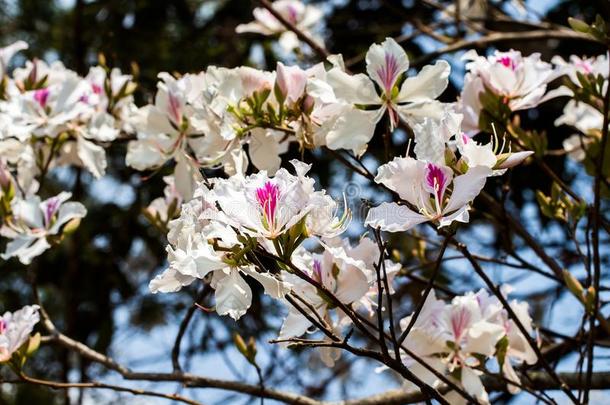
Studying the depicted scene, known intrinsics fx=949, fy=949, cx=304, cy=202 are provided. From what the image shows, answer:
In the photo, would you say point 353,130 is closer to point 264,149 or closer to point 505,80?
point 264,149

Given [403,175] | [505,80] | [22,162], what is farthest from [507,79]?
[22,162]

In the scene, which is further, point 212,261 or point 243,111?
point 243,111

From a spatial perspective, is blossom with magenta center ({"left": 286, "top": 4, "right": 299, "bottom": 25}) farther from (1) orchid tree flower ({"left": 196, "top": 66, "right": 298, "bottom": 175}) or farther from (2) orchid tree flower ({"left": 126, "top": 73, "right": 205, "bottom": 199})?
(1) orchid tree flower ({"left": 196, "top": 66, "right": 298, "bottom": 175})

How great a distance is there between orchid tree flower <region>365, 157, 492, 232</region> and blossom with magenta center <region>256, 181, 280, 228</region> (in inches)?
4.1

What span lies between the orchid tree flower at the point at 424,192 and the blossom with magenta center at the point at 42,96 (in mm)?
843

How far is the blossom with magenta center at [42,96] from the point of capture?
167 cm

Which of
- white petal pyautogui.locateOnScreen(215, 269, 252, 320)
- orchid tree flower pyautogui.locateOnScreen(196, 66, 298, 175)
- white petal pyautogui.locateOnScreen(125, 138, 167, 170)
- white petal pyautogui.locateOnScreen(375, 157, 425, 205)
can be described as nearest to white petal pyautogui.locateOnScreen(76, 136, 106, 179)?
white petal pyautogui.locateOnScreen(125, 138, 167, 170)

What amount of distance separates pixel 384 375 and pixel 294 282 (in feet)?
8.18

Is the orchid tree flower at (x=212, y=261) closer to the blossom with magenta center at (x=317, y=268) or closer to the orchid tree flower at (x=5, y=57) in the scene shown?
the blossom with magenta center at (x=317, y=268)

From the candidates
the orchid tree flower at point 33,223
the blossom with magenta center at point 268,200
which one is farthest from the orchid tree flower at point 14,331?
the blossom with magenta center at point 268,200

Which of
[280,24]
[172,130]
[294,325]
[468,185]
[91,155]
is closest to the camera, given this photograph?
[468,185]

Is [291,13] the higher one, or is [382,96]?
[382,96]

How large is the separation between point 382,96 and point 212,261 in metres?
0.39

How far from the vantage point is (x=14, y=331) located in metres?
1.37
